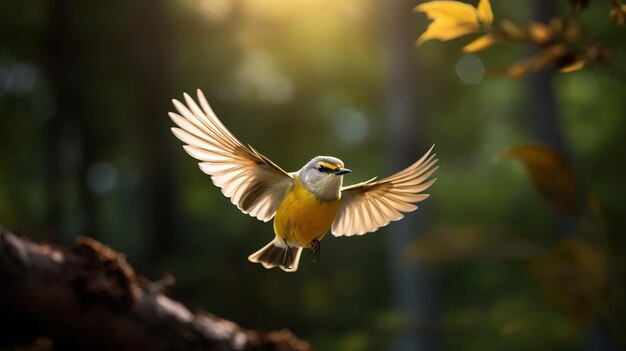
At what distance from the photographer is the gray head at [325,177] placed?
0.75m

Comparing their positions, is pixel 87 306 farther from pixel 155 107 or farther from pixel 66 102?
pixel 66 102

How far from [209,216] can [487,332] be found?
13.9 feet

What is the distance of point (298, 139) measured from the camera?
912cm

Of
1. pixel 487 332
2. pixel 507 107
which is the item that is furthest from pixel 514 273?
pixel 487 332

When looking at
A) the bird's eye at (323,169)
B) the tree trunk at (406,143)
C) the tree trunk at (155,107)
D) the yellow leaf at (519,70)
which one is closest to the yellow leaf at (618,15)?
the yellow leaf at (519,70)

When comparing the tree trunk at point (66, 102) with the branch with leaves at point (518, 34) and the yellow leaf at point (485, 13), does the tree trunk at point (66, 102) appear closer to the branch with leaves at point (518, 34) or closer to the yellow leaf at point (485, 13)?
the branch with leaves at point (518, 34)

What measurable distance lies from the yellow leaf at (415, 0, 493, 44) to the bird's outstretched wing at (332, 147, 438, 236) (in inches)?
7.8

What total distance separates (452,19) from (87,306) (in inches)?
37.9

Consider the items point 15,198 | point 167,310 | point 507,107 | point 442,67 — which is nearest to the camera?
point 167,310

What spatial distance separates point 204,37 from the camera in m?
8.28

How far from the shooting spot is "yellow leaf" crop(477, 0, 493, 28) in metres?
0.85

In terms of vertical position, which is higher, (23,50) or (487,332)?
(23,50)

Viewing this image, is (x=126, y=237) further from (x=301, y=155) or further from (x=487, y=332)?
(x=487, y=332)

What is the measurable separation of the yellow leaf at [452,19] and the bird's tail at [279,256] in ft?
0.97
